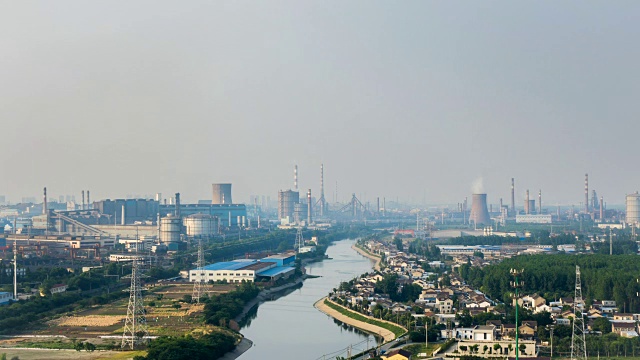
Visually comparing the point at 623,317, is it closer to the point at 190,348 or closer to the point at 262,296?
the point at 190,348

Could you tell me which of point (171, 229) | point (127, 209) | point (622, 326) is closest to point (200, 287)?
point (622, 326)

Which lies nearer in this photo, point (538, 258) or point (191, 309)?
point (191, 309)

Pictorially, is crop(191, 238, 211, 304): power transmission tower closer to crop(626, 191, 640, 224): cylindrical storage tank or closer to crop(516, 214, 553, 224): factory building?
crop(626, 191, 640, 224): cylindrical storage tank

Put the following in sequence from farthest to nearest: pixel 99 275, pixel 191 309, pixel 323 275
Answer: pixel 323 275
pixel 99 275
pixel 191 309

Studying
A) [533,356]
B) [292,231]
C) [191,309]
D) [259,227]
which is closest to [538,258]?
[191,309]

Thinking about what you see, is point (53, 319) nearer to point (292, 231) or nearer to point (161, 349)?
point (161, 349)

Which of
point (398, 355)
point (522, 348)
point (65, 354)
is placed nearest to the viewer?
point (398, 355)
